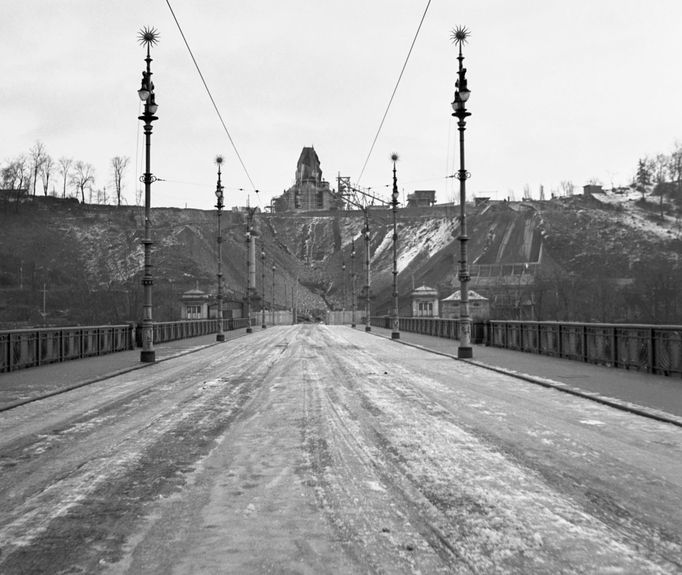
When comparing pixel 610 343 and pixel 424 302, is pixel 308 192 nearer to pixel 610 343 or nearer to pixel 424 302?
pixel 424 302

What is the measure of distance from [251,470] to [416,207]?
153646mm

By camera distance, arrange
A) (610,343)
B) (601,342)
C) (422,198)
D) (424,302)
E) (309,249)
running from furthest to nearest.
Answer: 1. (422,198)
2. (309,249)
3. (424,302)
4. (601,342)
5. (610,343)

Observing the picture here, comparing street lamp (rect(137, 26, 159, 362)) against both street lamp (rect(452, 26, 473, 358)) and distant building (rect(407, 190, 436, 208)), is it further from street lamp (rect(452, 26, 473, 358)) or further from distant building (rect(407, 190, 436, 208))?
distant building (rect(407, 190, 436, 208))

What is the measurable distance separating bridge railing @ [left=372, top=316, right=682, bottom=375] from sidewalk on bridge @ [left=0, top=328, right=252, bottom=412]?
12.8m

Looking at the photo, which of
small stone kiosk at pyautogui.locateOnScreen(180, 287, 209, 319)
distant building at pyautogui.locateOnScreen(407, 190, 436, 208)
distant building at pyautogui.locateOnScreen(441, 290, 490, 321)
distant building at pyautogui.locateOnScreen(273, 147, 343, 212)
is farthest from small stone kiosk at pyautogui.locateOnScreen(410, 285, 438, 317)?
distant building at pyautogui.locateOnScreen(407, 190, 436, 208)

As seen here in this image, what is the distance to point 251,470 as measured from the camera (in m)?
6.14

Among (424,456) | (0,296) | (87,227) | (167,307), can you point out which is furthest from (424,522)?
(87,227)

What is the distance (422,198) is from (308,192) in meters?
32.6

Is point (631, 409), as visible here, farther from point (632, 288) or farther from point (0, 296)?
point (0, 296)

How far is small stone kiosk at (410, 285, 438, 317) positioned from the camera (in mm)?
90750

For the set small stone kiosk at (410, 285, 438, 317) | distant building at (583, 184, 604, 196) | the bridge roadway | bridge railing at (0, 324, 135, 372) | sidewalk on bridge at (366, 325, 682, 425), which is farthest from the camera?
distant building at (583, 184, 604, 196)

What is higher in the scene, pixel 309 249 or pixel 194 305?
pixel 309 249

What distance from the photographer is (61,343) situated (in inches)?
785

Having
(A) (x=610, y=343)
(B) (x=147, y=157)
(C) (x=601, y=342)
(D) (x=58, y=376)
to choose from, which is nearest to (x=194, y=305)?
(B) (x=147, y=157)
